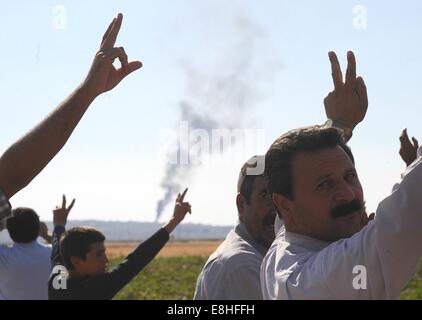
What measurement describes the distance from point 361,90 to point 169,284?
24.4 meters

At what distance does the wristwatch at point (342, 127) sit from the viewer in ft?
10.5

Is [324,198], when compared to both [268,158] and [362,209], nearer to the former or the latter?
[362,209]

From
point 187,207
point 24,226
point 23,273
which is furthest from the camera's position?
point 24,226

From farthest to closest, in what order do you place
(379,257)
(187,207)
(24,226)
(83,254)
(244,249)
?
(24,226), (187,207), (83,254), (244,249), (379,257)

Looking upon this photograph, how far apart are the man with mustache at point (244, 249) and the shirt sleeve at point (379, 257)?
97 cm

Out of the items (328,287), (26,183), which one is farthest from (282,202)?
(26,183)

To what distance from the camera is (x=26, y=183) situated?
2.16m

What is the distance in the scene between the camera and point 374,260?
7.96ft

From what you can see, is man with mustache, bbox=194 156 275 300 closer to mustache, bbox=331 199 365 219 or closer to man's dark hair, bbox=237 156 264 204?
man's dark hair, bbox=237 156 264 204

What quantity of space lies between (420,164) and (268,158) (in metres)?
0.82

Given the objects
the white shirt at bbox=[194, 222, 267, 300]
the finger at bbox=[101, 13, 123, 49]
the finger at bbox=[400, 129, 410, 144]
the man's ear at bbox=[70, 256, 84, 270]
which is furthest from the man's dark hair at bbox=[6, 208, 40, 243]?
the finger at bbox=[101, 13, 123, 49]

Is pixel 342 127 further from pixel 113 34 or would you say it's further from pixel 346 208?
pixel 113 34

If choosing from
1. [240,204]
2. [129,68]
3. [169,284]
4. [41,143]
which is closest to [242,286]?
[240,204]
